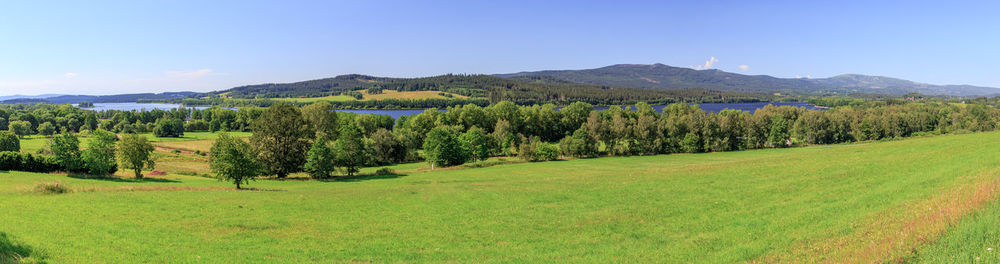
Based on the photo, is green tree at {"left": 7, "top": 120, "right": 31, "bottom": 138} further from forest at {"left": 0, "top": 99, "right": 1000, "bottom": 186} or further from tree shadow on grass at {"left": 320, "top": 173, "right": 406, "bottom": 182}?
tree shadow on grass at {"left": 320, "top": 173, "right": 406, "bottom": 182}

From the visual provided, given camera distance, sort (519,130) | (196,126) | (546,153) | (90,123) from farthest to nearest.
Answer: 1. (196,126)
2. (90,123)
3. (519,130)
4. (546,153)

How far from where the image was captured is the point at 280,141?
5238cm

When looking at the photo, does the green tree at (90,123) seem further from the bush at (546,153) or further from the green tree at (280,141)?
the bush at (546,153)

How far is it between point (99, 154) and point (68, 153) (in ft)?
13.0

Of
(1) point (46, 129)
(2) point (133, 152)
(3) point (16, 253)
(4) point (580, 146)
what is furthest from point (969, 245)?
(1) point (46, 129)

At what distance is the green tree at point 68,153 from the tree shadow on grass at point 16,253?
38309 mm

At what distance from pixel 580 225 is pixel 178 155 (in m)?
84.6

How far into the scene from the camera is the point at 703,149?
82.6m

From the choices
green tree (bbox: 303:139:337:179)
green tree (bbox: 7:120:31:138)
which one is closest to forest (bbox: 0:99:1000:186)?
green tree (bbox: 303:139:337:179)

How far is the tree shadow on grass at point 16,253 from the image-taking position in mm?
12875

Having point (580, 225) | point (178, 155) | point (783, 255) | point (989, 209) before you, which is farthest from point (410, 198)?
point (178, 155)

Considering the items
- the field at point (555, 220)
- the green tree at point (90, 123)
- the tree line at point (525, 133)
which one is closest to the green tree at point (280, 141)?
the tree line at point (525, 133)

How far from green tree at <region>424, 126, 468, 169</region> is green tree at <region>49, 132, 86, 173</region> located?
1610 inches

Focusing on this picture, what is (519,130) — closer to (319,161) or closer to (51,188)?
(319,161)
